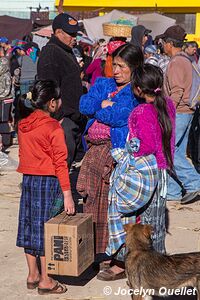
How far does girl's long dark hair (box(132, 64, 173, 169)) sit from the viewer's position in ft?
15.6

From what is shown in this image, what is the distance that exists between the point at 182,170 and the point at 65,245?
3.76 m

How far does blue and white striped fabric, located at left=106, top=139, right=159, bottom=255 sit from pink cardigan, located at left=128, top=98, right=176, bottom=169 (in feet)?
0.17

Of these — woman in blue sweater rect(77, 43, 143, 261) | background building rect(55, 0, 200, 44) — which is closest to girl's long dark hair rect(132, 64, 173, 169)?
woman in blue sweater rect(77, 43, 143, 261)

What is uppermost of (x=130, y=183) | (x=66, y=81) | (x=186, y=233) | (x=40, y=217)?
(x=66, y=81)

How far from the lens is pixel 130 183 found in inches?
185

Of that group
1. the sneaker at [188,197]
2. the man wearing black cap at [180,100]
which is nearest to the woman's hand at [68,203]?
the man wearing black cap at [180,100]

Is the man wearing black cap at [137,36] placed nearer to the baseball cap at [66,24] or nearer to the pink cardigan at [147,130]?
the baseball cap at [66,24]

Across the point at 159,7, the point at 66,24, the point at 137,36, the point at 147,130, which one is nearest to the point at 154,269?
the point at 147,130

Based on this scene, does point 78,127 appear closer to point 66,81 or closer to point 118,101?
point 66,81

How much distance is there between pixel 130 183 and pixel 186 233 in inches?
87.7

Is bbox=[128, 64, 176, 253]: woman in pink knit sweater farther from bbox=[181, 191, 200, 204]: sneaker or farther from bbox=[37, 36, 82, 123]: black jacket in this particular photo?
bbox=[181, 191, 200, 204]: sneaker

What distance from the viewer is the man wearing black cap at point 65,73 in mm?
6055

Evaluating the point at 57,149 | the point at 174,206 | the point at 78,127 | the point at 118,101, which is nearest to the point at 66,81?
the point at 78,127

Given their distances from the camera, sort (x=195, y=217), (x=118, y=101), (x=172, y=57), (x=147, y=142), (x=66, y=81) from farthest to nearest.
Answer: (x=172, y=57), (x=195, y=217), (x=66, y=81), (x=118, y=101), (x=147, y=142)
